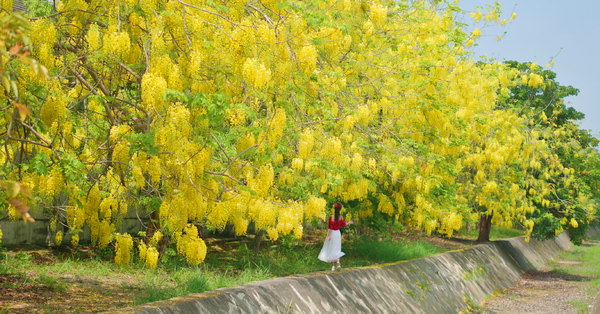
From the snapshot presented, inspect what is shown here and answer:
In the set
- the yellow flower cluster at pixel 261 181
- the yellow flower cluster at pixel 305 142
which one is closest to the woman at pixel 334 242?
the yellow flower cluster at pixel 305 142

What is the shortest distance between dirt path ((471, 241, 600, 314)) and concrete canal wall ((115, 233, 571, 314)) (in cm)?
43

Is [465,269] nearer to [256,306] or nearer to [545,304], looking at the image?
[545,304]

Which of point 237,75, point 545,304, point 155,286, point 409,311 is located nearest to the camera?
point 237,75

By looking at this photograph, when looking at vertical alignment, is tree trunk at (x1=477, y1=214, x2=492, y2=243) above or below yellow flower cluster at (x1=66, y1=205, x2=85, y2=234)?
below

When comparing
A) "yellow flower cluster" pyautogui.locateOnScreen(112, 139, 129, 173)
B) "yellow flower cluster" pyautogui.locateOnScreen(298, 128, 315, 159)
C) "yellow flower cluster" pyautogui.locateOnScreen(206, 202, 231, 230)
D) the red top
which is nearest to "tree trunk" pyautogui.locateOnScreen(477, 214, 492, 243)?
the red top

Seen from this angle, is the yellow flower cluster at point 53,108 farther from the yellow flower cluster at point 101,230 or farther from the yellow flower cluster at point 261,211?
the yellow flower cluster at point 101,230

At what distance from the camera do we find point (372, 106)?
11781 millimetres

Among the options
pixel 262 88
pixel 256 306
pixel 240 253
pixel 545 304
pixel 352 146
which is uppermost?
pixel 262 88

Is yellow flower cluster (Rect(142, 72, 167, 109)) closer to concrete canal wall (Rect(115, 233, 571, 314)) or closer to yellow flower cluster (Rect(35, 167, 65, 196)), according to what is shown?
yellow flower cluster (Rect(35, 167, 65, 196))

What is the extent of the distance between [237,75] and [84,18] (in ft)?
5.50

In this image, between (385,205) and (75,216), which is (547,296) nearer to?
(385,205)

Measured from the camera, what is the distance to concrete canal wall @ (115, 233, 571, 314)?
6453mm

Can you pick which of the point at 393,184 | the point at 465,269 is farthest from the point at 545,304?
the point at 393,184

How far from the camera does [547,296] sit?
1670 centimetres
